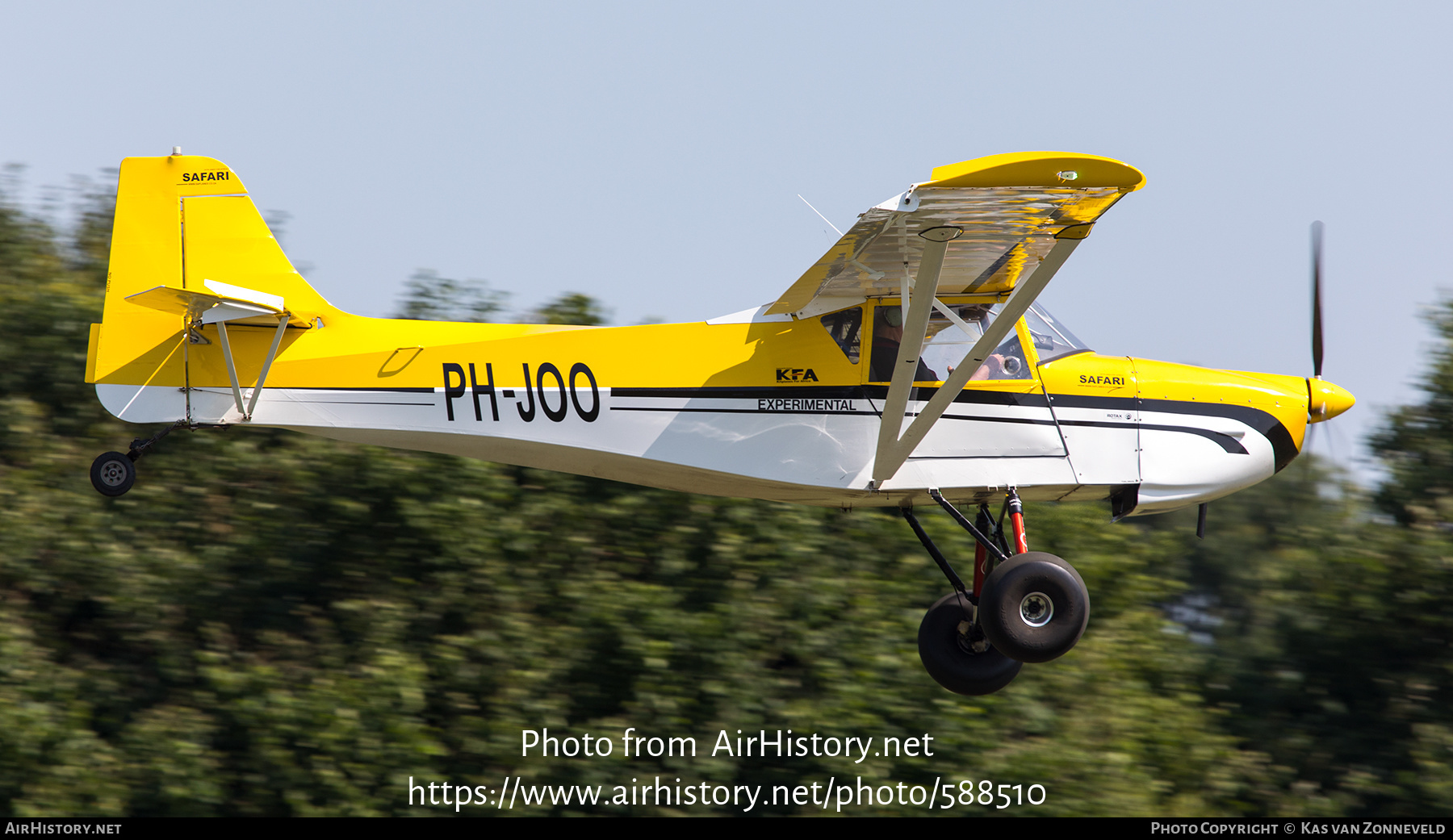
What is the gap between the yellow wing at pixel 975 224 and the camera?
5.91m

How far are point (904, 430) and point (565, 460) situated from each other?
6.49ft

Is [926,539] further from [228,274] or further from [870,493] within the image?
[228,274]

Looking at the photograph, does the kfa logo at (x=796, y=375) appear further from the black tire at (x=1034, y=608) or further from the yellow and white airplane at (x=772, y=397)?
the black tire at (x=1034, y=608)

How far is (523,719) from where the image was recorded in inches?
451

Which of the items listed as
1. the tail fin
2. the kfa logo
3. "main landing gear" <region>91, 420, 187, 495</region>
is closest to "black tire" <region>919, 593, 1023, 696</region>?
the kfa logo

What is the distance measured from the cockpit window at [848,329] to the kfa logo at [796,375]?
24 cm

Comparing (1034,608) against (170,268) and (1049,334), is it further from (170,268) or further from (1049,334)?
(170,268)

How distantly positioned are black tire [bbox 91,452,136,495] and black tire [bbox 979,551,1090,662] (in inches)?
193

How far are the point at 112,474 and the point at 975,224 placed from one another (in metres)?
5.04

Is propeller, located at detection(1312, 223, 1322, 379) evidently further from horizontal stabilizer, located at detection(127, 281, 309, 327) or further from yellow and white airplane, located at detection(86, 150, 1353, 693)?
horizontal stabilizer, located at detection(127, 281, 309, 327)

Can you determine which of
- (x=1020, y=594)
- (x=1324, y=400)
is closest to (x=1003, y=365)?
(x=1020, y=594)

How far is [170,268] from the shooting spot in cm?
781

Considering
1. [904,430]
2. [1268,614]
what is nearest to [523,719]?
[904,430]

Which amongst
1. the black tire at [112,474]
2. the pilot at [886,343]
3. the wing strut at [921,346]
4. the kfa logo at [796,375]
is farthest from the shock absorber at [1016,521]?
the black tire at [112,474]
